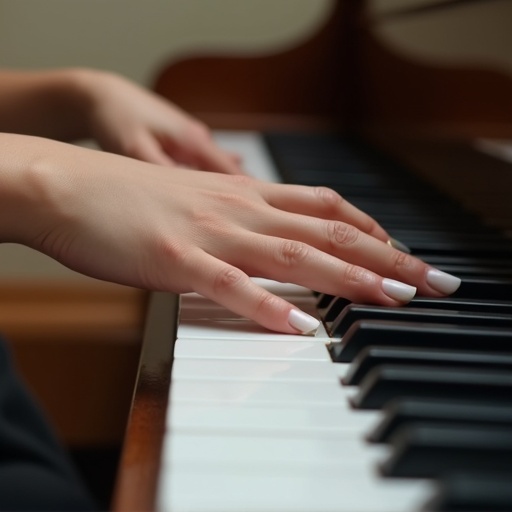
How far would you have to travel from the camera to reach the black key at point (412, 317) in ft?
2.05

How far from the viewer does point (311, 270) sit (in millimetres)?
680

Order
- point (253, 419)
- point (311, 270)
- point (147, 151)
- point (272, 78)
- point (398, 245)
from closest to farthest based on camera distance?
1. point (253, 419)
2. point (311, 270)
3. point (398, 245)
4. point (147, 151)
5. point (272, 78)

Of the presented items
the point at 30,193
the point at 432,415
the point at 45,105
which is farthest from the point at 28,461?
the point at 45,105

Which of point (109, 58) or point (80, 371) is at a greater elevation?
point (109, 58)

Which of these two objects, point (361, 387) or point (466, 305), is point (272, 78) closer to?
point (466, 305)

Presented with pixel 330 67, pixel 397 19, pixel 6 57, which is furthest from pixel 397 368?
pixel 6 57

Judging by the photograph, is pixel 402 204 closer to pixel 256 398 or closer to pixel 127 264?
pixel 127 264

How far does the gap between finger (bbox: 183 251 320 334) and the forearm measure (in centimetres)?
66

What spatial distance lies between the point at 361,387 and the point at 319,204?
29 centimetres

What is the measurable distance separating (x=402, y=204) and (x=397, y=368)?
0.55 meters

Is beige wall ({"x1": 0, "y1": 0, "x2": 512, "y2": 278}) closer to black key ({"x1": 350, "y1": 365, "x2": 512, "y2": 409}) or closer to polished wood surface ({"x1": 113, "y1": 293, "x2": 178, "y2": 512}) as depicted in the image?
polished wood surface ({"x1": 113, "y1": 293, "x2": 178, "y2": 512})

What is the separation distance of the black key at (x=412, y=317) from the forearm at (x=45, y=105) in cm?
→ 74

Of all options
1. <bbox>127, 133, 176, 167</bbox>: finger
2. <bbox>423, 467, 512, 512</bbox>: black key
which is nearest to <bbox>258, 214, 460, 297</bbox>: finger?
<bbox>423, 467, 512, 512</bbox>: black key

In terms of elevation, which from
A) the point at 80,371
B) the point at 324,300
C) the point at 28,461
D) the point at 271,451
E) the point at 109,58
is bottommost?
the point at 80,371
